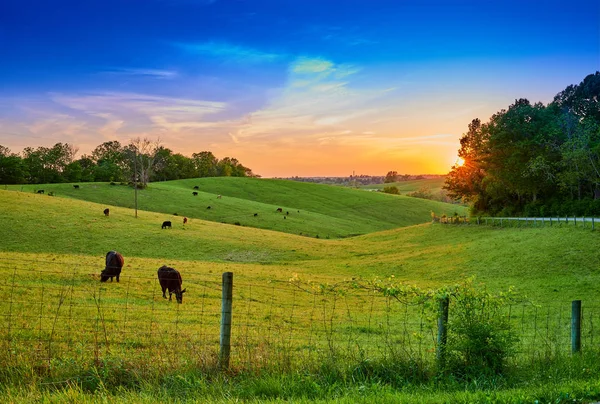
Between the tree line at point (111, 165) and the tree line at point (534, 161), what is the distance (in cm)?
5783

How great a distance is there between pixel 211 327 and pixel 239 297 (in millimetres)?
7519

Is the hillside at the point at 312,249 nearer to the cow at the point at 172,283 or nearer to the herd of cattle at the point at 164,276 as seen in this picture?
the herd of cattle at the point at 164,276

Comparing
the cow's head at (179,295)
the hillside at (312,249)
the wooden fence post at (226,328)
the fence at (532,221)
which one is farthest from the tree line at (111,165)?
the wooden fence post at (226,328)

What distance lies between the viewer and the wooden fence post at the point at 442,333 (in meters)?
8.73

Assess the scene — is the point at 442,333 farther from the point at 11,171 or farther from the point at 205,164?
the point at 205,164

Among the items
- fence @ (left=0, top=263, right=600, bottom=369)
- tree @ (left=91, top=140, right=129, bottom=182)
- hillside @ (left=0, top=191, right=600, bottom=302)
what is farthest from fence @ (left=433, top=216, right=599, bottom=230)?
tree @ (left=91, top=140, right=129, bottom=182)

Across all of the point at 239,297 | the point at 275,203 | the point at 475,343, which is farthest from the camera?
the point at 275,203

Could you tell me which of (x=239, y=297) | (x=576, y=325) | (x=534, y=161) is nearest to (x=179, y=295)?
(x=239, y=297)

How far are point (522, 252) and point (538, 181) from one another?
98.3 ft

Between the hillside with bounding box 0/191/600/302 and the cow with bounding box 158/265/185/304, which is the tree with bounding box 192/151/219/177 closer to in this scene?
the hillside with bounding box 0/191/600/302

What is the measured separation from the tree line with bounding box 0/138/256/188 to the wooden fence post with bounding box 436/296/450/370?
81876mm

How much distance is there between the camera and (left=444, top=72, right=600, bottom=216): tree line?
6094 centimetres

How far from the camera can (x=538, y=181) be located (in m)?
65.9

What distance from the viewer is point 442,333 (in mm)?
8852
